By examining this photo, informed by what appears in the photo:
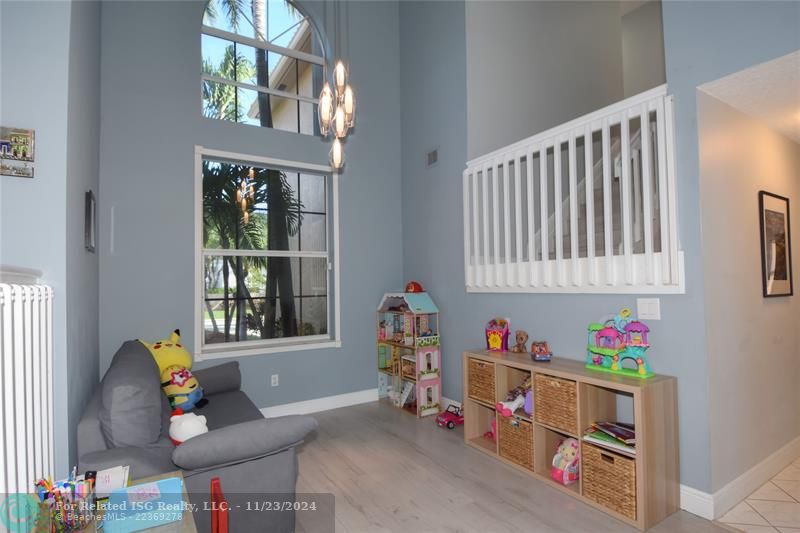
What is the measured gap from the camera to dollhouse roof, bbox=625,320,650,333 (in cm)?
234

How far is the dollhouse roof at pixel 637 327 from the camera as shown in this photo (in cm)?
234

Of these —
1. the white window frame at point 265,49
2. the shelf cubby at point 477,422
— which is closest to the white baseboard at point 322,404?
the shelf cubby at point 477,422

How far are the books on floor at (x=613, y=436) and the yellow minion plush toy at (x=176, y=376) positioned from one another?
2513 millimetres

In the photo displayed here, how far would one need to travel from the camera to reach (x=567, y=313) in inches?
114

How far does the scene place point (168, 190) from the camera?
345 centimetres

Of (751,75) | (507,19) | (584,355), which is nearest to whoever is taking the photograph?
(751,75)

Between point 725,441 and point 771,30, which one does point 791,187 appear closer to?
point 771,30

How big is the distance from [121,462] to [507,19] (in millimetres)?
4527

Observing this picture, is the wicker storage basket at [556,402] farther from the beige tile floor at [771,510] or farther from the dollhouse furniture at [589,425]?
the beige tile floor at [771,510]

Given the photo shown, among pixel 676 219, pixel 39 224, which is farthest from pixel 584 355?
pixel 39 224

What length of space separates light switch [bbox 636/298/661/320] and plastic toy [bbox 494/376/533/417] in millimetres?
854

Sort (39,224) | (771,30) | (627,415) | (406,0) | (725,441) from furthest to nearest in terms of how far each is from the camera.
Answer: (406,0) → (627,415) → (725,441) → (771,30) → (39,224)

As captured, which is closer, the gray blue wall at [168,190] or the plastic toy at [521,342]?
the plastic toy at [521,342]

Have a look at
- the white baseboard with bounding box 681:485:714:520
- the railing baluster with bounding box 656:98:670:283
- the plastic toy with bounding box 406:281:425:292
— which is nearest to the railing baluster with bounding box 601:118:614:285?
the railing baluster with bounding box 656:98:670:283
